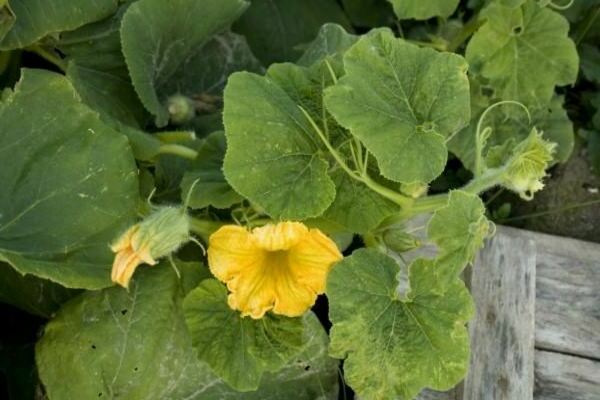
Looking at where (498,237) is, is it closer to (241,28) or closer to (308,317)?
(308,317)

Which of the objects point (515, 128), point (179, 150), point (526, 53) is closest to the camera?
point (179, 150)

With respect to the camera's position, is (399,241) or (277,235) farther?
(399,241)

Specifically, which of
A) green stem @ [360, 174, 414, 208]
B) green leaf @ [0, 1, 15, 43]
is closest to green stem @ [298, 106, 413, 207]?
green stem @ [360, 174, 414, 208]

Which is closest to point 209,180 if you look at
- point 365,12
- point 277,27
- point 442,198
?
point 442,198

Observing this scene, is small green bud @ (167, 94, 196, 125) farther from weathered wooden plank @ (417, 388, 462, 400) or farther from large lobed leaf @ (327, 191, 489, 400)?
weathered wooden plank @ (417, 388, 462, 400)

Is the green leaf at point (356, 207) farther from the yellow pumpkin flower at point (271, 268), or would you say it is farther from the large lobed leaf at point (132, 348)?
the large lobed leaf at point (132, 348)

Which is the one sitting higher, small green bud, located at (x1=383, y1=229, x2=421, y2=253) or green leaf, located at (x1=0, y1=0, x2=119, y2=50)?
green leaf, located at (x1=0, y1=0, x2=119, y2=50)

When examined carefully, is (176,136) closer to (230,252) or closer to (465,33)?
(230,252)
